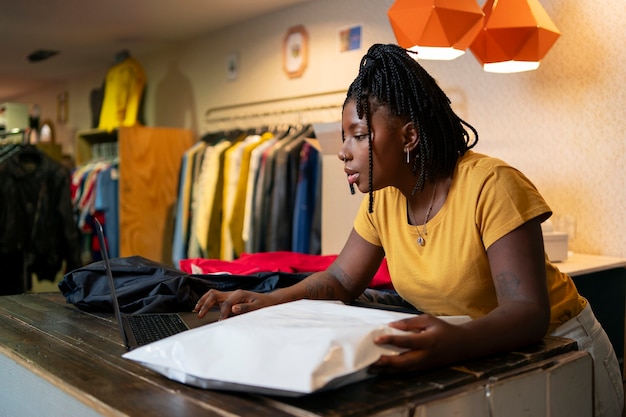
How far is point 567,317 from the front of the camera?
1.44 metres

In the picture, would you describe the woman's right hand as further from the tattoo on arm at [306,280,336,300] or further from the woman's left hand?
the woman's left hand

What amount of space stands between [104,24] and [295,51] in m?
1.65

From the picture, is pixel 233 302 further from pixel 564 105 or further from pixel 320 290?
pixel 564 105

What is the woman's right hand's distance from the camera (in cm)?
134

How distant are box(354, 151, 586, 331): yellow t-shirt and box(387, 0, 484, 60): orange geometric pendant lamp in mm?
1192

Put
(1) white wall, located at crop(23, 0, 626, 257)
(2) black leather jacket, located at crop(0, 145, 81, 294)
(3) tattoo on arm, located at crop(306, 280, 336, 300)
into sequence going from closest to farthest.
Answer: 1. (3) tattoo on arm, located at crop(306, 280, 336, 300)
2. (1) white wall, located at crop(23, 0, 626, 257)
3. (2) black leather jacket, located at crop(0, 145, 81, 294)

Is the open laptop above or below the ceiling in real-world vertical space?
below

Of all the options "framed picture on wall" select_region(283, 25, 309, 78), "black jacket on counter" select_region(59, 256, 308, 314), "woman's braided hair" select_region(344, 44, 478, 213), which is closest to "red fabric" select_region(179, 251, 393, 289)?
"black jacket on counter" select_region(59, 256, 308, 314)

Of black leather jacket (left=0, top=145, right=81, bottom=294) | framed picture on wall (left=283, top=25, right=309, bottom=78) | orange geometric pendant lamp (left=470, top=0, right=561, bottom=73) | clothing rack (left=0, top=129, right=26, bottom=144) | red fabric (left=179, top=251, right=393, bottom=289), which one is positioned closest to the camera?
red fabric (left=179, top=251, right=393, bottom=289)

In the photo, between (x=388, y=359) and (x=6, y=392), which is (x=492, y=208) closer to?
(x=388, y=359)

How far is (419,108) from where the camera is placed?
4.67ft

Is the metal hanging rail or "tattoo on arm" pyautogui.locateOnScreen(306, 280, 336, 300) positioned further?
the metal hanging rail

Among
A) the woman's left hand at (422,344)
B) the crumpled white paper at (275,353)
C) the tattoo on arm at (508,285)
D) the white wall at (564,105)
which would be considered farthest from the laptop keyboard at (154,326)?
the white wall at (564,105)

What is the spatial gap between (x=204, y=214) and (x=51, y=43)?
8.42 feet
